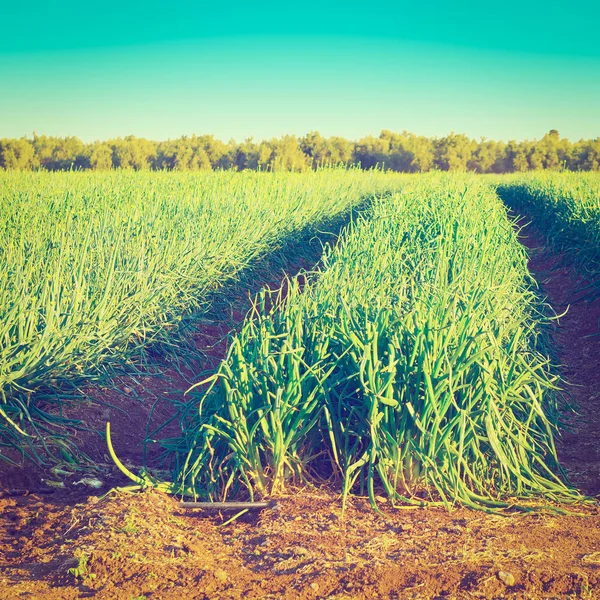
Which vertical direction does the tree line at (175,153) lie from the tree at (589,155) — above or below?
below

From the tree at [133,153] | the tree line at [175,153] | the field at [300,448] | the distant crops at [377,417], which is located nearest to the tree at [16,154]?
the tree line at [175,153]

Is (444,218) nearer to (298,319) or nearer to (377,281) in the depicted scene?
(377,281)

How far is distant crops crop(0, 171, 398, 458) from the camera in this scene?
3064 millimetres

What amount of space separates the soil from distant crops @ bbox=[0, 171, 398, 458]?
71cm

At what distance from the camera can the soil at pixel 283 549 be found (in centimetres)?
171

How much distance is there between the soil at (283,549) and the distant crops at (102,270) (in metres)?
0.71

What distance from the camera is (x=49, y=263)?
405 cm

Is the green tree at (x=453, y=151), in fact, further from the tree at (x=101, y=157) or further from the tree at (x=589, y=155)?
the tree at (x=101, y=157)

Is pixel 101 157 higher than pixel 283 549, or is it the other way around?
pixel 101 157

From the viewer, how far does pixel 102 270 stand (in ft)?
13.7

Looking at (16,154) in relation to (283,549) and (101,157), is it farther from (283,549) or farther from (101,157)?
(283,549)

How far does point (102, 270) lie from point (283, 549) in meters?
2.74

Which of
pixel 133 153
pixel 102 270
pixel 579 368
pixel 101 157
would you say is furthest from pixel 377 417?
pixel 133 153

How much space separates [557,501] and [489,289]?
43.5 inches
